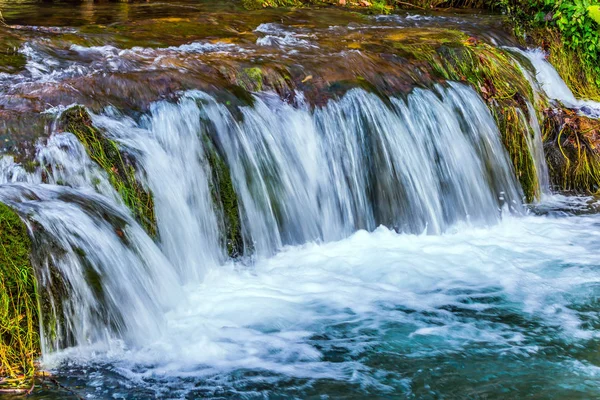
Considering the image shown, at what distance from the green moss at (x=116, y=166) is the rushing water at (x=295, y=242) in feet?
0.22

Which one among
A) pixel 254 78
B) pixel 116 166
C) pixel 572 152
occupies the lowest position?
pixel 572 152

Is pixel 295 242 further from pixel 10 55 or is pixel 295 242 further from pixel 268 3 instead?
pixel 268 3

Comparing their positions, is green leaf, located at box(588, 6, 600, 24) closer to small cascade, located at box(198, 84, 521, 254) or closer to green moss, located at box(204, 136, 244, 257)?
small cascade, located at box(198, 84, 521, 254)

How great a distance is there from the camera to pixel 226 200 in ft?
19.4

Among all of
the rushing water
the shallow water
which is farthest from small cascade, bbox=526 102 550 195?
the shallow water

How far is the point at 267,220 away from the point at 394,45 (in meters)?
2.93

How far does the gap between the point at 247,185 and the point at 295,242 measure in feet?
1.86

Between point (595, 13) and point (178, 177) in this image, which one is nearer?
point (178, 177)

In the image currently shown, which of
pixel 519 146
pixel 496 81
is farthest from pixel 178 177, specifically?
pixel 496 81

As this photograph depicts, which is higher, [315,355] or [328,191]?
[328,191]

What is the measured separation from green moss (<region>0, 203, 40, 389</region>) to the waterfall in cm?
14

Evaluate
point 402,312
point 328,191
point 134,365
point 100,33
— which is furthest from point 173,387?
point 100,33

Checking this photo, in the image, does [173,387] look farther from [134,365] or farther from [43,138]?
[43,138]

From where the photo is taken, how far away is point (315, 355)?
4543mm
